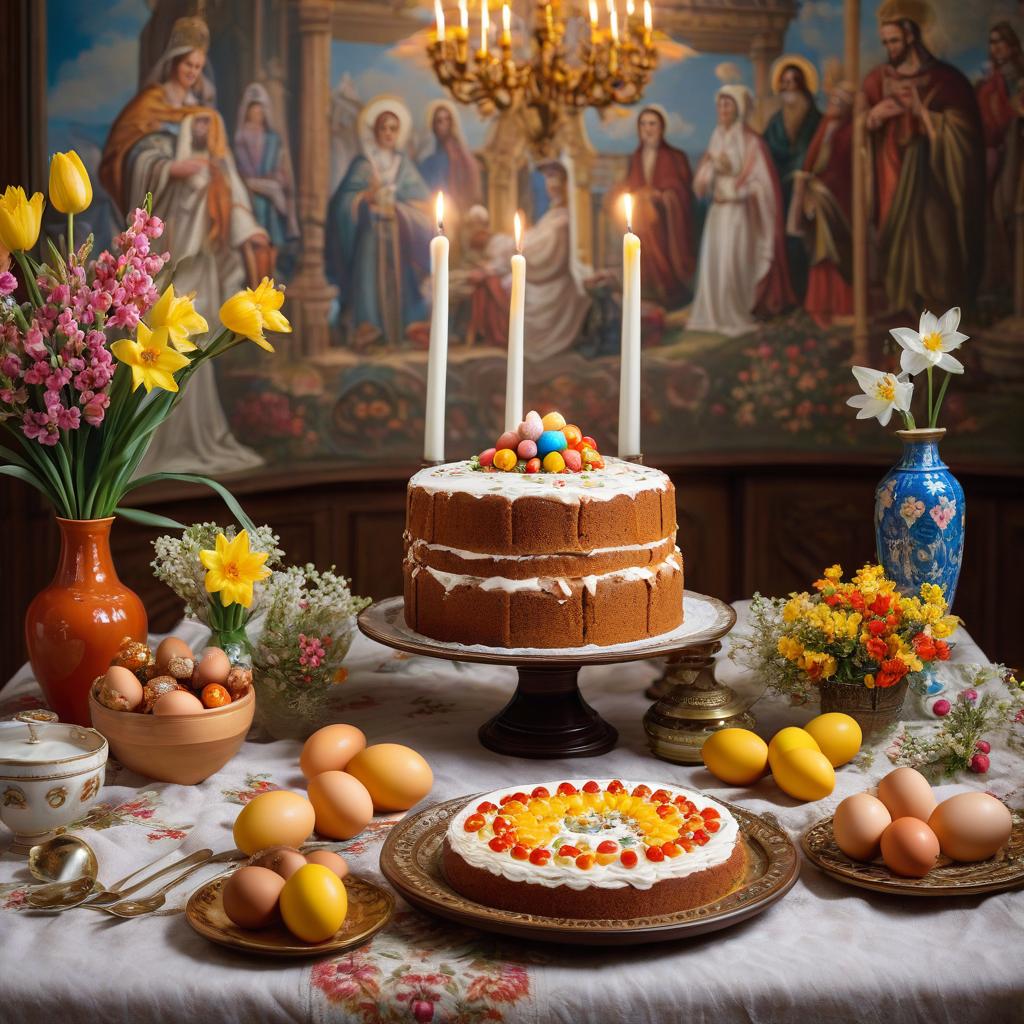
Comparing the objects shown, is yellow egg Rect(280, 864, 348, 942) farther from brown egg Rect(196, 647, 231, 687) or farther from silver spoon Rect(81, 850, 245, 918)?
brown egg Rect(196, 647, 231, 687)

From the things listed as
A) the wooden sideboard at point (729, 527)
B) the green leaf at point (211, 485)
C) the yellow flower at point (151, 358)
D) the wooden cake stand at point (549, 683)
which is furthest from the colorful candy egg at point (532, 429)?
the wooden sideboard at point (729, 527)

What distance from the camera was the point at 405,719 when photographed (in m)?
2.87

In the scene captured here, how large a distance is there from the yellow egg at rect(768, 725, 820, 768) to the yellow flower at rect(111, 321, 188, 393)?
1.30 meters

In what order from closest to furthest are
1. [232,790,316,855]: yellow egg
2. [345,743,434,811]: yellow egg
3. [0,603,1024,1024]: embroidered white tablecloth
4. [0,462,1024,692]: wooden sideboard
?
[0,603,1024,1024]: embroidered white tablecloth → [232,790,316,855]: yellow egg → [345,743,434,811]: yellow egg → [0,462,1024,692]: wooden sideboard

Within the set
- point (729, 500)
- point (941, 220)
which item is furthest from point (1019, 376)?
point (729, 500)

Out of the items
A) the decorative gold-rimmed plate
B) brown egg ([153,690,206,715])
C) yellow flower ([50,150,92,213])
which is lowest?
the decorative gold-rimmed plate

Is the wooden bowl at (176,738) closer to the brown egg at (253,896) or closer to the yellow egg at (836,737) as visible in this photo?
the brown egg at (253,896)

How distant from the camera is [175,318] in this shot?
2.52 metres

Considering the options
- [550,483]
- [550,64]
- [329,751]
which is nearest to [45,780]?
[329,751]

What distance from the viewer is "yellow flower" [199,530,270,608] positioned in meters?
2.50

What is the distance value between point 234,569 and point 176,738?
36 centimetres

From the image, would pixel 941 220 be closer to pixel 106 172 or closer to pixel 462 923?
pixel 106 172

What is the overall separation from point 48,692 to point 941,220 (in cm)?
489

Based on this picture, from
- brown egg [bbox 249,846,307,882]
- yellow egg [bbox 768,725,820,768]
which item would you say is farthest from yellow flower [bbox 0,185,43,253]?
yellow egg [bbox 768,725,820,768]
